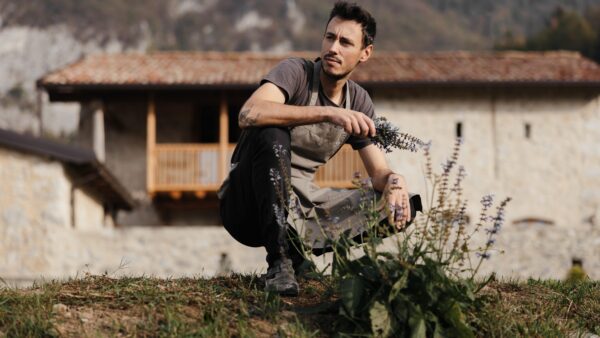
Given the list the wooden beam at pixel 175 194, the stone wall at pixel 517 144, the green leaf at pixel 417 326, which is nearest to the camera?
the green leaf at pixel 417 326

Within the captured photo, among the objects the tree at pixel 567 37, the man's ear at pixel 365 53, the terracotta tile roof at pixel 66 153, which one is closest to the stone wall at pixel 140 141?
the terracotta tile roof at pixel 66 153

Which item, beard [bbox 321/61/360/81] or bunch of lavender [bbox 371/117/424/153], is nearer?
bunch of lavender [bbox 371/117/424/153]

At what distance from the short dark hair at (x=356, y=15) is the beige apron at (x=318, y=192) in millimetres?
255

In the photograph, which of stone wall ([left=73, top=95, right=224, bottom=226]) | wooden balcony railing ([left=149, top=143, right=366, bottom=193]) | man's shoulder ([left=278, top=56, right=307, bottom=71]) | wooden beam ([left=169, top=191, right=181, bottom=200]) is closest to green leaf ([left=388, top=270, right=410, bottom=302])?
man's shoulder ([left=278, top=56, right=307, bottom=71])

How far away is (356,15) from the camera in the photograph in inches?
175

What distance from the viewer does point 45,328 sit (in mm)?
3766

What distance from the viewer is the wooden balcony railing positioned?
17.3 m

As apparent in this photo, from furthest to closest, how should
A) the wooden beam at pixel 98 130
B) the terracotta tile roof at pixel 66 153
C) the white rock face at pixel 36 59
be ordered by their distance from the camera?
the white rock face at pixel 36 59 → the wooden beam at pixel 98 130 → the terracotta tile roof at pixel 66 153

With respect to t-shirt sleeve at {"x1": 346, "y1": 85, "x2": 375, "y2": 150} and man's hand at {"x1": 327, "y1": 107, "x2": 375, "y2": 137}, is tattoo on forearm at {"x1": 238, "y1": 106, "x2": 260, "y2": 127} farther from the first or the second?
t-shirt sleeve at {"x1": 346, "y1": 85, "x2": 375, "y2": 150}

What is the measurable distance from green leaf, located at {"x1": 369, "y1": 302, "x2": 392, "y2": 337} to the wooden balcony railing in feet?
43.9

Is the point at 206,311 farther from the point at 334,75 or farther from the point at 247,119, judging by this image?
the point at 334,75

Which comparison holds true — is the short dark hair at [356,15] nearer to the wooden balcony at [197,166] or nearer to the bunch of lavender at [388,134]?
the bunch of lavender at [388,134]

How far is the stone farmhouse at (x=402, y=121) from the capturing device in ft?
Result: 58.0

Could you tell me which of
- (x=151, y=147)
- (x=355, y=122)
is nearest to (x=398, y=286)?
(x=355, y=122)
